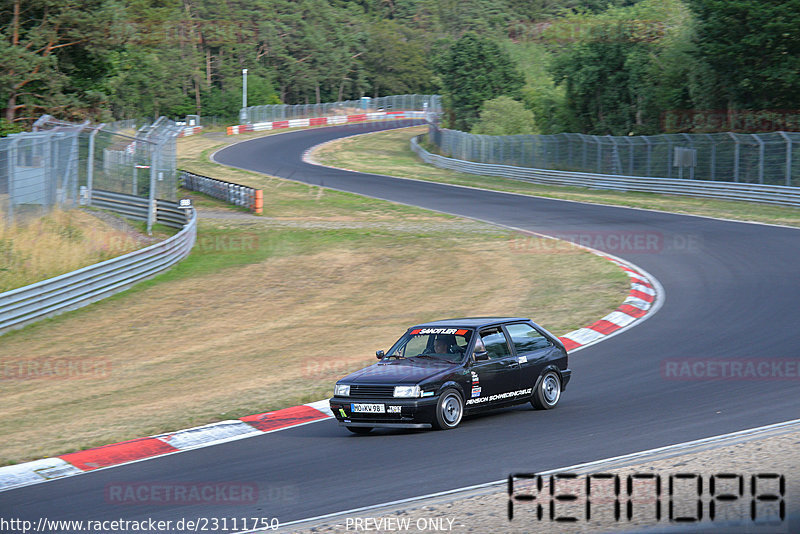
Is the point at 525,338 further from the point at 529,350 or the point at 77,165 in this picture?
the point at 77,165

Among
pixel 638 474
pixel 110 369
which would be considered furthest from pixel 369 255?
pixel 638 474

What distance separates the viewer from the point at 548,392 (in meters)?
11.3

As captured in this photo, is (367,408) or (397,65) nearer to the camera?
(367,408)

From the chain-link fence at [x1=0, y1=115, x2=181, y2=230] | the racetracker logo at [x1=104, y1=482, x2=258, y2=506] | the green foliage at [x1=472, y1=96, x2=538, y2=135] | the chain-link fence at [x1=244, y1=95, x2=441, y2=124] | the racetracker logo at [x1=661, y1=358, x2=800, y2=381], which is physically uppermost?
the chain-link fence at [x1=244, y1=95, x2=441, y2=124]

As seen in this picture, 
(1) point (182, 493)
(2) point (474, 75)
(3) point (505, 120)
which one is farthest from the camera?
(2) point (474, 75)

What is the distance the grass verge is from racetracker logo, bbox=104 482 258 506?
24.2 meters

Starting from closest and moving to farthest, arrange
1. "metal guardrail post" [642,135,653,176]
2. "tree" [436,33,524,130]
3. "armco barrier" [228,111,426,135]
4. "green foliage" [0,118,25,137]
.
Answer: "green foliage" [0,118,25,137], "metal guardrail post" [642,135,653,176], "tree" [436,33,524,130], "armco barrier" [228,111,426,135]

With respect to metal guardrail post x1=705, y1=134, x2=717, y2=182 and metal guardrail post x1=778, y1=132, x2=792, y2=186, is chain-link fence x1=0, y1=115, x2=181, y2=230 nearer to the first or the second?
metal guardrail post x1=705, y1=134, x2=717, y2=182

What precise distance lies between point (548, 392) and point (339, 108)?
100 meters

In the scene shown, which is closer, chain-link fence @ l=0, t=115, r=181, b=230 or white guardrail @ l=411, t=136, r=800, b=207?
chain-link fence @ l=0, t=115, r=181, b=230

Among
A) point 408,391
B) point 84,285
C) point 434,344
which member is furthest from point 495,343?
point 84,285

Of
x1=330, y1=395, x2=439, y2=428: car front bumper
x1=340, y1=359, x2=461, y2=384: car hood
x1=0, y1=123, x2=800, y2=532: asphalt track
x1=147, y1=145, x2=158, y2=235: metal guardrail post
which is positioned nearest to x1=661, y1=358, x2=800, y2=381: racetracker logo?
x1=0, y1=123, x2=800, y2=532: asphalt track

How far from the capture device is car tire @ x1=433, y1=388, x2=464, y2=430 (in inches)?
398

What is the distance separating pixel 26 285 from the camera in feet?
65.5
